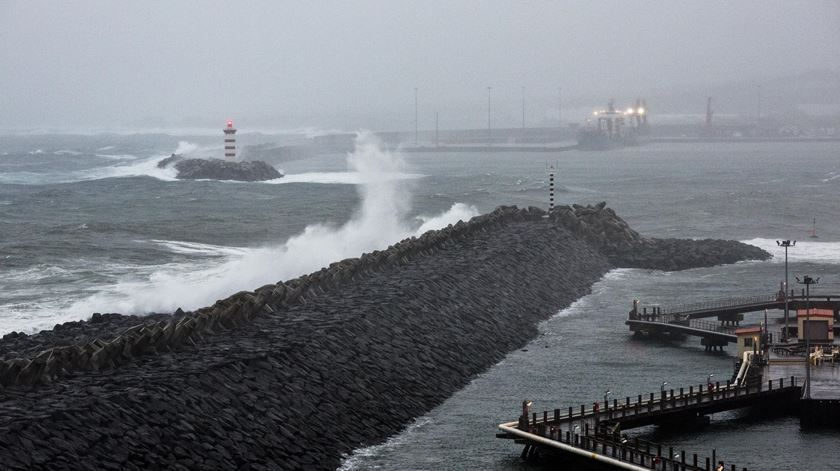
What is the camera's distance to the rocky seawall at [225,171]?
467 feet

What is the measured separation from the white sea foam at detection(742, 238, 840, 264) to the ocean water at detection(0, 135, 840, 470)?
0.22 m

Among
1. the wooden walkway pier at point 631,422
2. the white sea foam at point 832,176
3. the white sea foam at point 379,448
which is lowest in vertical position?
the white sea foam at point 379,448

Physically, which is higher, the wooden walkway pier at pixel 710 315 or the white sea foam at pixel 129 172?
the white sea foam at pixel 129 172

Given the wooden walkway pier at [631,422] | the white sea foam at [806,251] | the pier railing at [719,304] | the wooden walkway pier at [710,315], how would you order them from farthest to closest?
the white sea foam at [806,251]
the pier railing at [719,304]
the wooden walkway pier at [710,315]
the wooden walkway pier at [631,422]

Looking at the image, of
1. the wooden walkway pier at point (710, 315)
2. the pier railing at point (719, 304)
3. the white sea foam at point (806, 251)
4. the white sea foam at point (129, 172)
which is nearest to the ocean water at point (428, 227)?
the white sea foam at point (806, 251)

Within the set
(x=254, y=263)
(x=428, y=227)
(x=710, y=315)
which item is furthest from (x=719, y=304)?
(x=428, y=227)

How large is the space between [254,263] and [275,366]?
94.2 feet

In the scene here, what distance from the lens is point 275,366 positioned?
3491 centimetres

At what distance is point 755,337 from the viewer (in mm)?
43188

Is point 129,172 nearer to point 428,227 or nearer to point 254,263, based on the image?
point 428,227

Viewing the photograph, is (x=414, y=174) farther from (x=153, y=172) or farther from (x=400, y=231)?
(x=400, y=231)

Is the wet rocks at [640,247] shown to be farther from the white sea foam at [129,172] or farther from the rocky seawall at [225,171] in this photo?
the white sea foam at [129,172]

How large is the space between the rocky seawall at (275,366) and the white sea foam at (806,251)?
69.1ft

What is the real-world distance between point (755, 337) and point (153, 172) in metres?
122
